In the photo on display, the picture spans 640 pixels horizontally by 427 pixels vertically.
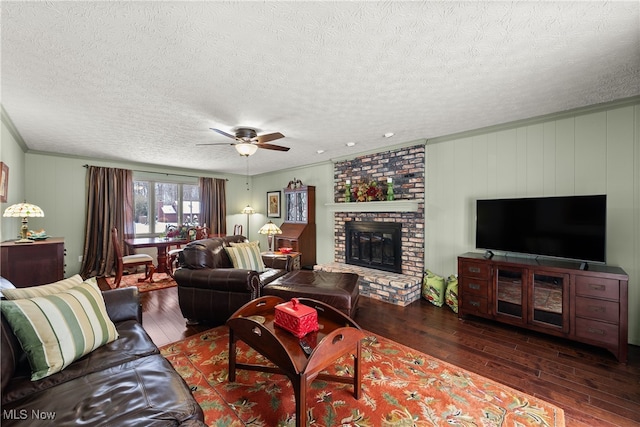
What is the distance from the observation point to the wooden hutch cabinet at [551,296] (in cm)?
228

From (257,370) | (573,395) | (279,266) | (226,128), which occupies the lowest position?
(573,395)

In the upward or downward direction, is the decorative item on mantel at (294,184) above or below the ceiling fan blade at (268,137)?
below

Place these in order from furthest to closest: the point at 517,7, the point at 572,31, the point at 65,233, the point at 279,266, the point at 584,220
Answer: the point at 65,233 → the point at 279,266 → the point at 584,220 → the point at 572,31 → the point at 517,7

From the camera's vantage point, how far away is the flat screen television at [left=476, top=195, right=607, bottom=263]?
2475mm

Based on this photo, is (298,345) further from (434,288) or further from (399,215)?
(399,215)

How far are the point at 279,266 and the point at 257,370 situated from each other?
2016 millimetres

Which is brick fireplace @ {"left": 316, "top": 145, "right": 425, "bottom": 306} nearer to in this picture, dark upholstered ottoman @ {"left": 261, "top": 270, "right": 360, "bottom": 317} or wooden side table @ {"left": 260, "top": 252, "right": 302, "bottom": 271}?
dark upholstered ottoman @ {"left": 261, "top": 270, "right": 360, "bottom": 317}

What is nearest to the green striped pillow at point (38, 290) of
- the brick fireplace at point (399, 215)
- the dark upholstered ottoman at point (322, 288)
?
the dark upholstered ottoman at point (322, 288)

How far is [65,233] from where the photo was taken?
493 cm

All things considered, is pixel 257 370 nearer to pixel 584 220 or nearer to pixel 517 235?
pixel 517 235

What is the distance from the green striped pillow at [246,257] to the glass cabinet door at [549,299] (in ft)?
9.86

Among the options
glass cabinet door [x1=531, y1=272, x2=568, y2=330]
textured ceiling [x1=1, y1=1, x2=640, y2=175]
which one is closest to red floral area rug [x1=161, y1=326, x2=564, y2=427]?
glass cabinet door [x1=531, y1=272, x2=568, y2=330]

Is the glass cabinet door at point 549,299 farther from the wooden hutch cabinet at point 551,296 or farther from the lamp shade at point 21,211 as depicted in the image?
the lamp shade at point 21,211

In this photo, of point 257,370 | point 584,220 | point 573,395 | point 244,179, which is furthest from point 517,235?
point 244,179
